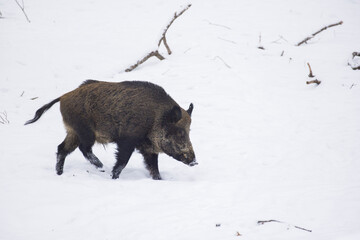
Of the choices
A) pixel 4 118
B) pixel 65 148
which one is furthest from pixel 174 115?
pixel 4 118

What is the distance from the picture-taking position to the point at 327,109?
7.20m

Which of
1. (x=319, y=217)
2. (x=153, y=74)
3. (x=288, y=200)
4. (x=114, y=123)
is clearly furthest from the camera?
(x=153, y=74)

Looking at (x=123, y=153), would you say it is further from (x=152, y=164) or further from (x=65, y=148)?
(x=65, y=148)

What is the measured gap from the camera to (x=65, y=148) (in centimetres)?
523

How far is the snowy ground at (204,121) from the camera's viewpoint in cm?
371

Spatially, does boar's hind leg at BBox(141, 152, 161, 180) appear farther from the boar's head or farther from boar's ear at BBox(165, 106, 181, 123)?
boar's ear at BBox(165, 106, 181, 123)

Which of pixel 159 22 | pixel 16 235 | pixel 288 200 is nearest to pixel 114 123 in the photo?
pixel 16 235

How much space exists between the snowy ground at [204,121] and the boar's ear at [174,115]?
853 mm

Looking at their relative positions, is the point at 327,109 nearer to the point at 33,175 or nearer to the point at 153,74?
the point at 153,74

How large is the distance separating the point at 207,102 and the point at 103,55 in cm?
332

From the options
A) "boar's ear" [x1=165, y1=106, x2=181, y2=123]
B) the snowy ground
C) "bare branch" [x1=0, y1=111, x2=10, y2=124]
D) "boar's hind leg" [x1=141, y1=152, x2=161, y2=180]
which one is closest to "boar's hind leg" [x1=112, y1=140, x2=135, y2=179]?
the snowy ground

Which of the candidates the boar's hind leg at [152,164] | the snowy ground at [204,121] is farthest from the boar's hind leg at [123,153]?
the boar's hind leg at [152,164]

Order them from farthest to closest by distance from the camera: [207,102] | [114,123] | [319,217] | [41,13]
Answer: [41,13] → [207,102] → [114,123] → [319,217]

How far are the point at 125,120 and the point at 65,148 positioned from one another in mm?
980
